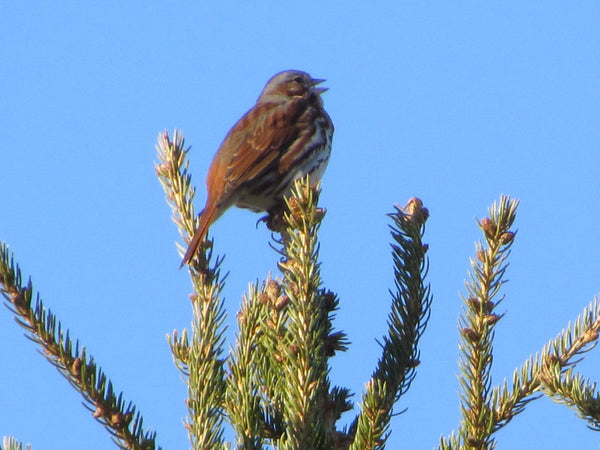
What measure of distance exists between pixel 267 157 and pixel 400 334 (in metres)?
3.09

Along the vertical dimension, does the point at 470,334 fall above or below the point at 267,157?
below

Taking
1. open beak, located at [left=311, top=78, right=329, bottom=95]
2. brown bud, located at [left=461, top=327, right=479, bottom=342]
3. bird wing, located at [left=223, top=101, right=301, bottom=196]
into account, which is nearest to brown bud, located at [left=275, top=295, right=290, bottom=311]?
brown bud, located at [left=461, top=327, right=479, bottom=342]

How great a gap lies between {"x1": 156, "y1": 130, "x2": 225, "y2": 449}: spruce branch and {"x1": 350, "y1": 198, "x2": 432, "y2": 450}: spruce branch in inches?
15.8

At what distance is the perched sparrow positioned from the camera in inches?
205

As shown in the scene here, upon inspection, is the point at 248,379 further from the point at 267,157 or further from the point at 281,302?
the point at 267,157

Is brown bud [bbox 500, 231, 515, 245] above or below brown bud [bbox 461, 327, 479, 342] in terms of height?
above

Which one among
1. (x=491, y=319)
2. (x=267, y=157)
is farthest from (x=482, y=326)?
(x=267, y=157)

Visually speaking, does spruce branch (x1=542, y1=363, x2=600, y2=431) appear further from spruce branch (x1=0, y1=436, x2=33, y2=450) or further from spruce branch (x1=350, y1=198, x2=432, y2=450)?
spruce branch (x1=0, y1=436, x2=33, y2=450)

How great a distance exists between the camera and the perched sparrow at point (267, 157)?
520cm

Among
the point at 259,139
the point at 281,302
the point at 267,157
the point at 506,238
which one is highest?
the point at 259,139

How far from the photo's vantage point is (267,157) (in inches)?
215

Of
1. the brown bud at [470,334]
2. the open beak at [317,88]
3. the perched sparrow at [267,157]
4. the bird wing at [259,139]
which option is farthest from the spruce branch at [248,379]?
the open beak at [317,88]

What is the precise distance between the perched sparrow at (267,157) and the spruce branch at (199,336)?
1788 millimetres

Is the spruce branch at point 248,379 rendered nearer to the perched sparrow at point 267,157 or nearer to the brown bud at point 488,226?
the brown bud at point 488,226
